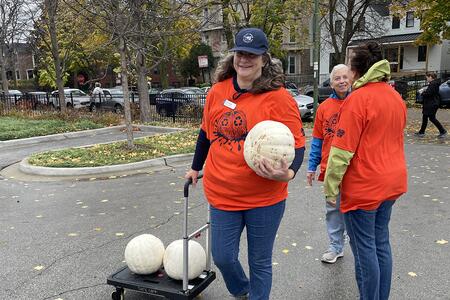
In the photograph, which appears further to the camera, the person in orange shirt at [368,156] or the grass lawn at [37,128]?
the grass lawn at [37,128]

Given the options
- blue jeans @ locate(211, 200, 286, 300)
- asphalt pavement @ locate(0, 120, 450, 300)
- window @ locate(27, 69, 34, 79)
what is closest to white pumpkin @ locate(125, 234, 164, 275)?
asphalt pavement @ locate(0, 120, 450, 300)

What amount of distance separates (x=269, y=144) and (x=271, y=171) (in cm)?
16

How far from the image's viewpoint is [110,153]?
9.91 meters

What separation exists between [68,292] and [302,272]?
2068 mm

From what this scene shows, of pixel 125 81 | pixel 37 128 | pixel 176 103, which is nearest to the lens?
pixel 125 81

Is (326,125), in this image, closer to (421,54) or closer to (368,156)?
(368,156)

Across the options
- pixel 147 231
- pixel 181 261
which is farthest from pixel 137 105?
pixel 181 261

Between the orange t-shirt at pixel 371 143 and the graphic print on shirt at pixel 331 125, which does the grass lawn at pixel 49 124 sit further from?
the orange t-shirt at pixel 371 143

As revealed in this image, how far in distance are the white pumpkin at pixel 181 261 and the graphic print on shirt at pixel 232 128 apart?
40.4 inches

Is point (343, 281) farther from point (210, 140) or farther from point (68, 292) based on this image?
point (68, 292)

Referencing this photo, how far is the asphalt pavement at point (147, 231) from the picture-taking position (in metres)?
3.74

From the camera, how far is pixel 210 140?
2906 mm

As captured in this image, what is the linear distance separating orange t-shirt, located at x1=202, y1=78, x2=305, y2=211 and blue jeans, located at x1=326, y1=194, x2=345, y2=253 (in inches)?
54.7

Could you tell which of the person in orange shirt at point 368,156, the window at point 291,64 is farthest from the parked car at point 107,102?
the window at point 291,64
